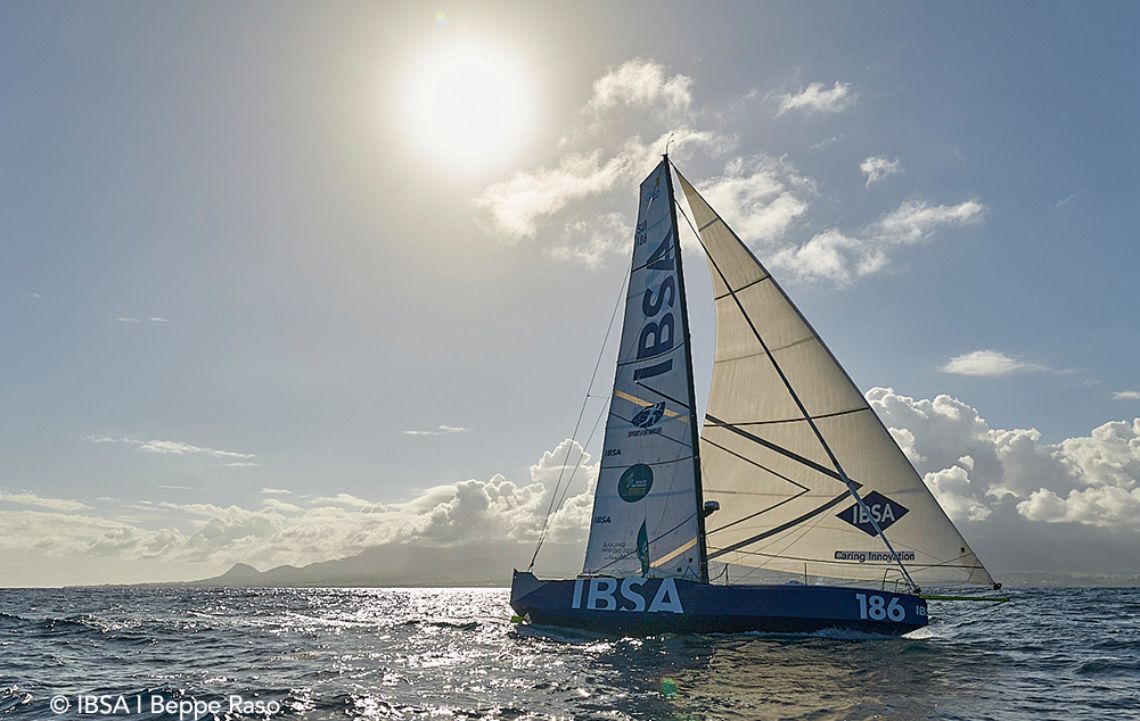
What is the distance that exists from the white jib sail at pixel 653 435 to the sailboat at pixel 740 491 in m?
0.05

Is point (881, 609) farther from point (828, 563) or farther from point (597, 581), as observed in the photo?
point (597, 581)

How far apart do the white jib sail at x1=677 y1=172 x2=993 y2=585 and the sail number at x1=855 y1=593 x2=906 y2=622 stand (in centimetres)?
103

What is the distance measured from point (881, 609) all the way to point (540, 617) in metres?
10.8

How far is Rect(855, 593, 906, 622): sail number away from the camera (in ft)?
62.7

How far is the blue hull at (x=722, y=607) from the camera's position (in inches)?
757

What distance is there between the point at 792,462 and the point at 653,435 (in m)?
4.71

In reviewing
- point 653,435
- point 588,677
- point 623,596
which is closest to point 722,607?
point 623,596

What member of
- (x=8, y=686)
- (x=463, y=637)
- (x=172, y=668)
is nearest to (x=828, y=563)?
(x=463, y=637)

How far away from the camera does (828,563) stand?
69.9 feet

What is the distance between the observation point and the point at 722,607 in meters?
20.1

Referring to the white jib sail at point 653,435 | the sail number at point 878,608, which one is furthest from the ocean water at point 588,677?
the white jib sail at point 653,435

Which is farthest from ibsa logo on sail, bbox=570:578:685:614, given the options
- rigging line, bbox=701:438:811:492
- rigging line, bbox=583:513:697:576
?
rigging line, bbox=701:438:811:492

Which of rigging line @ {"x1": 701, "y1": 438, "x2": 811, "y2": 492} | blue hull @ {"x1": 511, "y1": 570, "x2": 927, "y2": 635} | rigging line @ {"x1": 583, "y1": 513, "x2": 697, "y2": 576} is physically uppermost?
rigging line @ {"x1": 701, "y1": 438, "x2": 811, "y2": 492}

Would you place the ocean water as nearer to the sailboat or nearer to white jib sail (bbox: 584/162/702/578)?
the sailboat
